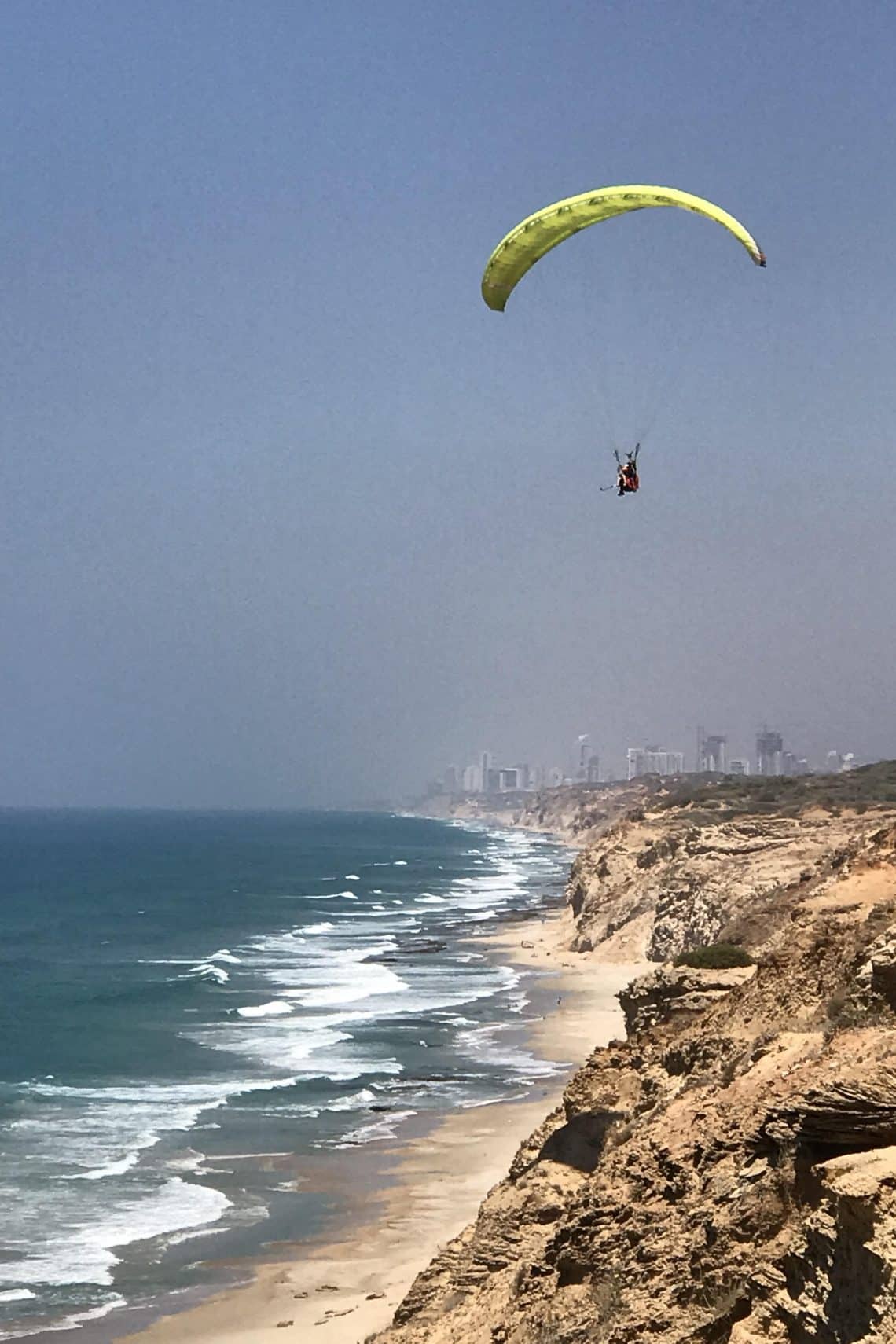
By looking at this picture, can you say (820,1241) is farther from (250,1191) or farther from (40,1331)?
(250,1191)

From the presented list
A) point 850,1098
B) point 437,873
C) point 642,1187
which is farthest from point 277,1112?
point 437,873

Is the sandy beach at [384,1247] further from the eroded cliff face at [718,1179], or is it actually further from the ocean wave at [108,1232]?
the eroded cliff face at [718,1179]

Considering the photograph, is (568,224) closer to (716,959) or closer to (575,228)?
(575,228)

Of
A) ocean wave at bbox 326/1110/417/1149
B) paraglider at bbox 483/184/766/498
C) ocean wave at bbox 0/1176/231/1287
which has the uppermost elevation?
paraglider at bbox 483/184/766/498

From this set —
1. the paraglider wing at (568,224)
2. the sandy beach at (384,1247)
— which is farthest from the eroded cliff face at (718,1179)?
the paraglider wing at (568,224)

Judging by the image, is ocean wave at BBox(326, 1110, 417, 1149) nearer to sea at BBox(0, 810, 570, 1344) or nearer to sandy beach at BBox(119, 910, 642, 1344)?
sea at BBox(0, 810, 570, 1344)

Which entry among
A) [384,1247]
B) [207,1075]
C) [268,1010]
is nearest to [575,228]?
[384,1247]

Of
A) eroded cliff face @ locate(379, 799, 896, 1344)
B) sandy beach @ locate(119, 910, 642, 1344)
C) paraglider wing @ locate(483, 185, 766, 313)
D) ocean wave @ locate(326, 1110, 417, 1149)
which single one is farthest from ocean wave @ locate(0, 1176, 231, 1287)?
paraglider wing @ locate(483, 185, 766, 313)
